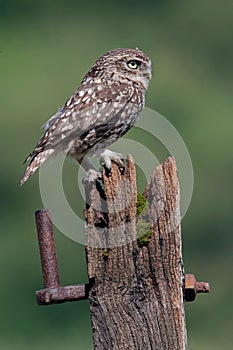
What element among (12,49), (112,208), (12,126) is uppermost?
(12,49)

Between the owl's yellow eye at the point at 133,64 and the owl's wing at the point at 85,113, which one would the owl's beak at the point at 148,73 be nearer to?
the owl's yellow eye at the point at 133,64

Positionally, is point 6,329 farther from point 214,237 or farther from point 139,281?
point 139,281

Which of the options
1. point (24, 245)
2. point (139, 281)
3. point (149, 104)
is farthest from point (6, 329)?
point (139, 281)

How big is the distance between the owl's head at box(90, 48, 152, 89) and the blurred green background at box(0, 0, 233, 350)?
3.89 m

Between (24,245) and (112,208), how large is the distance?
12267 millimetres

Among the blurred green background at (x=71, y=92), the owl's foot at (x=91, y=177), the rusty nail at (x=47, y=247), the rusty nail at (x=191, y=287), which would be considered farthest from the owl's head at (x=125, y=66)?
the blurred green background at (x=71, y=92)

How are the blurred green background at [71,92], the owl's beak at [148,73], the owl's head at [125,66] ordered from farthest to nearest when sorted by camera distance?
1. the blurred green background at [71,92]
2. the owl's beak at [148,73]
3. the owl's head at [125,66]

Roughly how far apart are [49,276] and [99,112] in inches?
58.9

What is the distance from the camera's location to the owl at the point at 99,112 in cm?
512

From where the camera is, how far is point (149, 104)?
1814 cm

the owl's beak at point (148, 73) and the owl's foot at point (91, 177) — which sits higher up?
the owl's beak at point (148, 73)

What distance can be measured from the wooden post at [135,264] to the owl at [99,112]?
112 centimetres

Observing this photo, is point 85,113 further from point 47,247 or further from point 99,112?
point 47,247

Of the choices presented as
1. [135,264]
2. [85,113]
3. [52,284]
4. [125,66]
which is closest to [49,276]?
[52,284]
